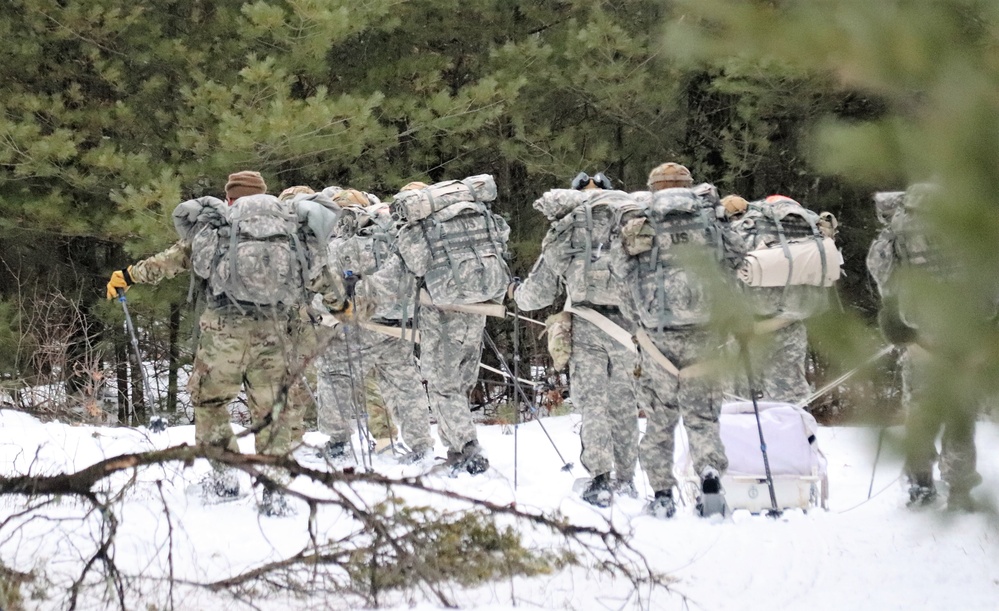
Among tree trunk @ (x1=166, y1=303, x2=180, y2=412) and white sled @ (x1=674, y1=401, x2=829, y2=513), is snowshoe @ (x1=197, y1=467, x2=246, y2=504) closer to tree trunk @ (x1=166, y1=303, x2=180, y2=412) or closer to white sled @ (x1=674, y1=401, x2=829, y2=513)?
white sled @ (x1=674, y1=401, x2=829, y2=513)

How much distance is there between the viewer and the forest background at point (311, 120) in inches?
470

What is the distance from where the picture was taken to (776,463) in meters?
6.25

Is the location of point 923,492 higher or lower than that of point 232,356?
higher

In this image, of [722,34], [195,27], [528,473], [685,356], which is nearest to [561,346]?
[685,356]

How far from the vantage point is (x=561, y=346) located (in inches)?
266

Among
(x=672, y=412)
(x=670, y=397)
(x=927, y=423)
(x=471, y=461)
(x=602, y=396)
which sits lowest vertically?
(x=471, y=461)

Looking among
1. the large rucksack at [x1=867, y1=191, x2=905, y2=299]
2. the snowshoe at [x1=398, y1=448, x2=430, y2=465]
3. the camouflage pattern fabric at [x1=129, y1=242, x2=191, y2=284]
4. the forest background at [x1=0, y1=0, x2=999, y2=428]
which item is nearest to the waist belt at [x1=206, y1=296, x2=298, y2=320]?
the camouflage pattern fabric at [x1=129, y1=242, x2=191, y2=284]

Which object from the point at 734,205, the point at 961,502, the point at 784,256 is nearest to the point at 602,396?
the point at 784,256

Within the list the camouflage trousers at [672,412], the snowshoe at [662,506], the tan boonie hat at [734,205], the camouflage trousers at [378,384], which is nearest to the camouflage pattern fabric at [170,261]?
the camouflage trousers at [378,384]

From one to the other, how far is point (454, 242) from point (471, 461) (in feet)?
5.34

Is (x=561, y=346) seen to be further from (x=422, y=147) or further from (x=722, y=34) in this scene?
(x=422, y=147)

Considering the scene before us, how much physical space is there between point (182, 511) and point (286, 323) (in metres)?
1.38

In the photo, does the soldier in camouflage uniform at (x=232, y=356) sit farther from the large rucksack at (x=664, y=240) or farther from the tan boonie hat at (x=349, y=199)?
the tan boonie hat at (x=349, y=199)

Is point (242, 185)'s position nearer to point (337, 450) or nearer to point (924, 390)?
point (337, 450)
